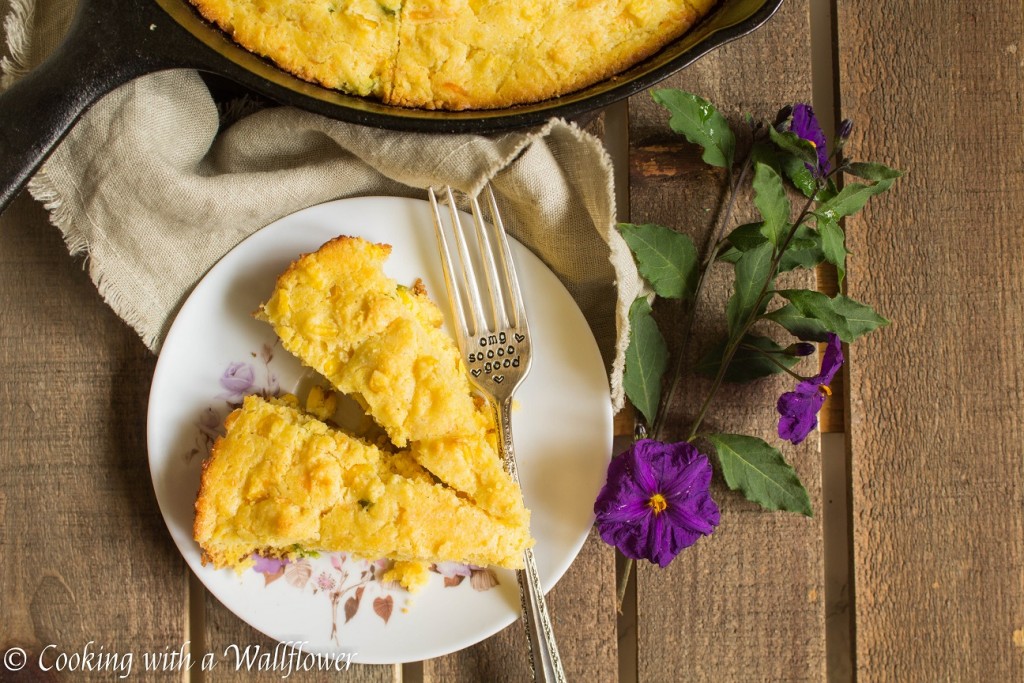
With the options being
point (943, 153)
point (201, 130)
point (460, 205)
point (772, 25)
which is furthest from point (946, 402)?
point (201, 130)

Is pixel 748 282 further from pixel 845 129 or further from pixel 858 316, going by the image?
pixel 845 129

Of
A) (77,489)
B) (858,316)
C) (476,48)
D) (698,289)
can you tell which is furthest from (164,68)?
(858,316)

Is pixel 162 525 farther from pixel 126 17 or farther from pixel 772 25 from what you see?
pixel 772 25

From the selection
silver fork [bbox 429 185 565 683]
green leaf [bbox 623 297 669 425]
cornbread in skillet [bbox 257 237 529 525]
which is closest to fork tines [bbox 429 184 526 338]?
silver fork [bbox 429 185 565 683]

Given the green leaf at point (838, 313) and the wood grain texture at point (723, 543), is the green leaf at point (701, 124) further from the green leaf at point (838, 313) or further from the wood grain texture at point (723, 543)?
the green leaf at point (838, 313)

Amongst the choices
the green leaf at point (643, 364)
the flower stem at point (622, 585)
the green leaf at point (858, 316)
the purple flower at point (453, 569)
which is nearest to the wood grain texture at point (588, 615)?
the flower stem at point (622, 585)
